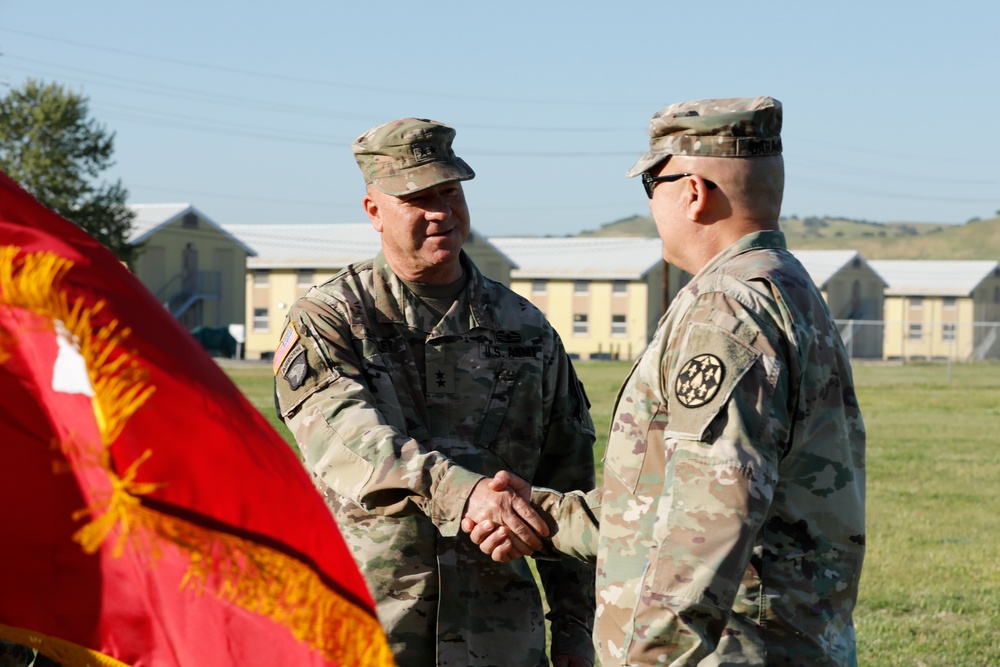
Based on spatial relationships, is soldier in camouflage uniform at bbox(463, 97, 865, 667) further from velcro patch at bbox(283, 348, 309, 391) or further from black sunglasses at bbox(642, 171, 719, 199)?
velcro patch at bbox(283, 348, 309, 391)

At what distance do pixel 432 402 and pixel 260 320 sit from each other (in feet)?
201

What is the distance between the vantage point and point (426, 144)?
4.44m

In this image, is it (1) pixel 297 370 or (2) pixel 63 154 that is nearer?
(1) pixel 297 370

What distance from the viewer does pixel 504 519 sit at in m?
3.74

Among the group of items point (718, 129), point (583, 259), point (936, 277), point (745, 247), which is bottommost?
point (745, 247)

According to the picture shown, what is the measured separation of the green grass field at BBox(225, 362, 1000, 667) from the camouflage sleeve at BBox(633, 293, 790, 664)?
5.15 meters

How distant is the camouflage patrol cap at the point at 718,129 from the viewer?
297 centimetres

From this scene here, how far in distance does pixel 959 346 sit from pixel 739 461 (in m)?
75.4

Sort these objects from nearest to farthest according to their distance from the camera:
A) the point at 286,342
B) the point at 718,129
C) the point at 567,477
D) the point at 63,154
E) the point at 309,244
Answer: the point at 718,129
the point at 286,342
the point at 567,477
the point at 63,154
the point at 309,244

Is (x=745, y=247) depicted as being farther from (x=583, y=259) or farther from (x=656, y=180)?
(x=583, y=259)

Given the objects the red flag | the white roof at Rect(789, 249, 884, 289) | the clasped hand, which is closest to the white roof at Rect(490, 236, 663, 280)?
the white roof at Rect(789, 249, 884, 289)

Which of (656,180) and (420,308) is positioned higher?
(656,180)

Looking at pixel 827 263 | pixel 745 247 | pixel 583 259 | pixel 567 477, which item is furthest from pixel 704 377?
pixel 827 263

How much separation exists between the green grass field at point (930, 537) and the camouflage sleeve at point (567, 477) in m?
3.51
